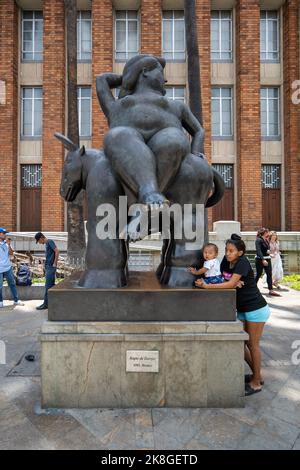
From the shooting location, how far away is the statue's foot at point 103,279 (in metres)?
2.97

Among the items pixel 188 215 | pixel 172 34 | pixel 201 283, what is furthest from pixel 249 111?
pixel 201 283

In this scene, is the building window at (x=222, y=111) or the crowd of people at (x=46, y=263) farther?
the building window at (x=222, y=111)

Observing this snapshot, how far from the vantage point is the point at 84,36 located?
15227mm

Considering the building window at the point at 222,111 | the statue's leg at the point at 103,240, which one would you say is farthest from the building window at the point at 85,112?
the statue's leg at the point at 103,240

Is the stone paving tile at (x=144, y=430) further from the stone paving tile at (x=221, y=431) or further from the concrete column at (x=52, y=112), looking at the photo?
the concrete column at (x=52, y=112)

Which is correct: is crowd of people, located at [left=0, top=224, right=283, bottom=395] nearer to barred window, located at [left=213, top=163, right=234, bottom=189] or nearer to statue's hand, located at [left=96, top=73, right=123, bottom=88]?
statue's hand, located at [left=96, top=73, right=123, bottom=88]

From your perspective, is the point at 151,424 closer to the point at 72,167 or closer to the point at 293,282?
the point at 72,167

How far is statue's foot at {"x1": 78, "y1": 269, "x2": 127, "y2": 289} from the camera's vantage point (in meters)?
2.97

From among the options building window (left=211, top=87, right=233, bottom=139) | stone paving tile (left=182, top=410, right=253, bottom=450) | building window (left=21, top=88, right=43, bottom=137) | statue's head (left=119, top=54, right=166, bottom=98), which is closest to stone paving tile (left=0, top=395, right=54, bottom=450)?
stone paving tile (left=182, top=410, right=253, bottom=450)

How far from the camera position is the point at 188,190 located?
3.17 metres

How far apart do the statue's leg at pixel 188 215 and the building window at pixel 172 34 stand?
14066 mm

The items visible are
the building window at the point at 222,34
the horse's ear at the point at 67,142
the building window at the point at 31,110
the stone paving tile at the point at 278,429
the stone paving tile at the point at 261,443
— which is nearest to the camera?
the stone paving tile at the point at 261,443

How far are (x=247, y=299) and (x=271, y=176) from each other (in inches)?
544

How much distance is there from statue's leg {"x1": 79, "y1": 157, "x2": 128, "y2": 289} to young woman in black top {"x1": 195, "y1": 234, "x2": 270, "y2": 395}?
71 centimetres
